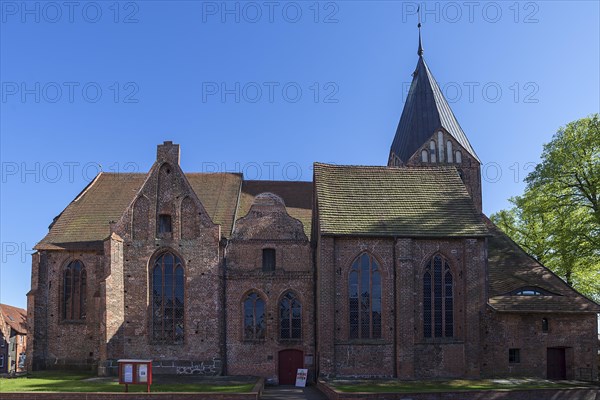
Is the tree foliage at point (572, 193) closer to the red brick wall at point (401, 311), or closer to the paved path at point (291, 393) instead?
the red brick wall at point (401, 311)

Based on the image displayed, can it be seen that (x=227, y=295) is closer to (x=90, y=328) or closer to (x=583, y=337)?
(x=90, y=328)

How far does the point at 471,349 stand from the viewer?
31703 mm

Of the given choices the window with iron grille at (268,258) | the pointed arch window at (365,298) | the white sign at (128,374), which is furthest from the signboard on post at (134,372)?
the pointed arch window at (365,298)

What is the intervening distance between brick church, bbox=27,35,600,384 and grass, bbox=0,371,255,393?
2.60 m

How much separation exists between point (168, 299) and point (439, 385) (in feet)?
48.1

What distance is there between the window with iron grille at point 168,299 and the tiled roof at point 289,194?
270 inches

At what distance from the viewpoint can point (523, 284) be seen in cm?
3375

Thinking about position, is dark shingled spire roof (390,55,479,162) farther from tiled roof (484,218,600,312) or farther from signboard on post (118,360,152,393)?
signboard on post (118,360,152,393)

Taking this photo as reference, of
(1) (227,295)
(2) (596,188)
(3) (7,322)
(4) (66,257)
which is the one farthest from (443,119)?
(3) (7,322)

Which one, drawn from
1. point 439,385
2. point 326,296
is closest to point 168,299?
point 326,296

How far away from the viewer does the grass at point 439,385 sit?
2567 cm

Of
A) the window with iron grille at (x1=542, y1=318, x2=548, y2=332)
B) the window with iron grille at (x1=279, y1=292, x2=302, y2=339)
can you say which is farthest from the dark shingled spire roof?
the window with iron grille at (x1=279, y1=292, x2=302, y2=339)

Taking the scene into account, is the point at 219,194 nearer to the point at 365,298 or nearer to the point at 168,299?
the point at 168,299

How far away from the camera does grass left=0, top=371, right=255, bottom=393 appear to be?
25453 millimetres
